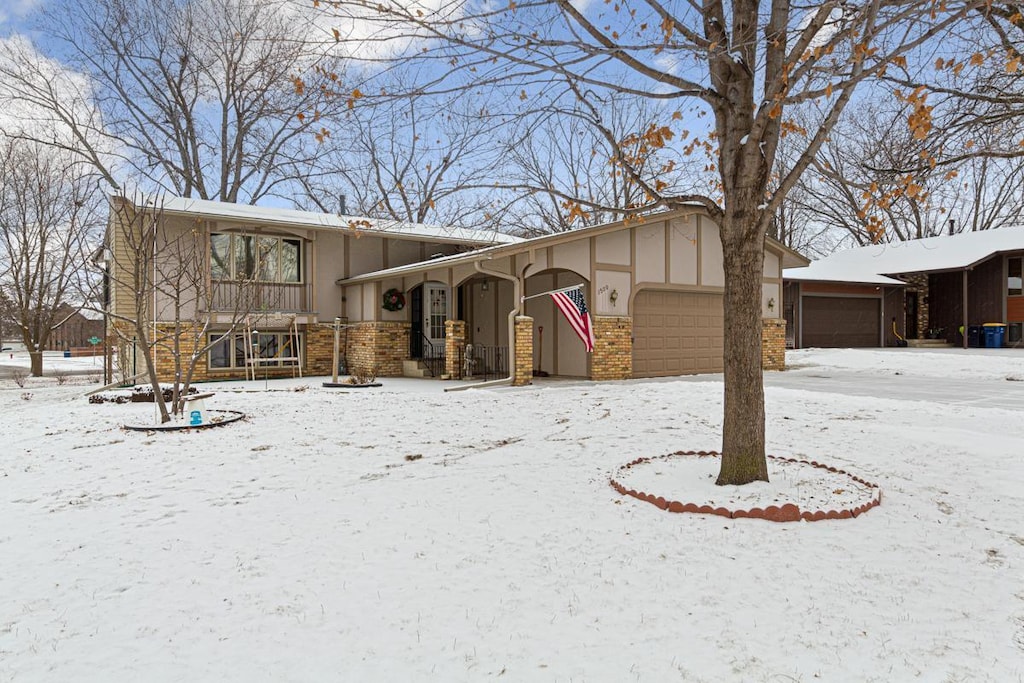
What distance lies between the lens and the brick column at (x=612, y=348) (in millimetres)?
12461

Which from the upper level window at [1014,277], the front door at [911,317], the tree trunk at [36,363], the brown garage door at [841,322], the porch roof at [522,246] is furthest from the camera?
the front door at [911,317]

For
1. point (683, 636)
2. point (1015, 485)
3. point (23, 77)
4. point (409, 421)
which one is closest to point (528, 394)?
point (409, 421)

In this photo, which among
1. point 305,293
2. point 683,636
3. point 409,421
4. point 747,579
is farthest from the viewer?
point 305,293

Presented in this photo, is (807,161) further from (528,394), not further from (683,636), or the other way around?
(528,394)

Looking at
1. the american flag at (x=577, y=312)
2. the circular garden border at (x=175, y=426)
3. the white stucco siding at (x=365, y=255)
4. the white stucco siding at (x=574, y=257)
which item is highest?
the white stucco siding at (x=365, y=255)

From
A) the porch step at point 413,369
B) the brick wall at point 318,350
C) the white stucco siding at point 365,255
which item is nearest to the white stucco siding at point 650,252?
the porch step at point 413,369

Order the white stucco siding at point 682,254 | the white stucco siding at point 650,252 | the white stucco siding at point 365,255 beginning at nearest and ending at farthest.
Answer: the white stucco siding at point 650,252
the white stucco siding at point 682,254
the white stucco siding at point 365,255

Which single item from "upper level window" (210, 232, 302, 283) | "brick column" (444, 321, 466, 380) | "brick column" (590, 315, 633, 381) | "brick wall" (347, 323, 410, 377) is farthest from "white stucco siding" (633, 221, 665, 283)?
"upper level window" (210, 232, 302, 283)

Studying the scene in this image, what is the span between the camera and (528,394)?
1034cm

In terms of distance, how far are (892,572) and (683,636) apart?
55.9 inches

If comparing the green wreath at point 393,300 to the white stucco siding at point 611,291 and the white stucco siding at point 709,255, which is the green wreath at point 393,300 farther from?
the white stucco siding at point 709,255

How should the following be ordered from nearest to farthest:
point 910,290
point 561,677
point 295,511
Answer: point 561,677 → point 295,511 → point 910,290

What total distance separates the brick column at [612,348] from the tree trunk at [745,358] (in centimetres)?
774

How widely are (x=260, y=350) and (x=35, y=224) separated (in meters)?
11.1
